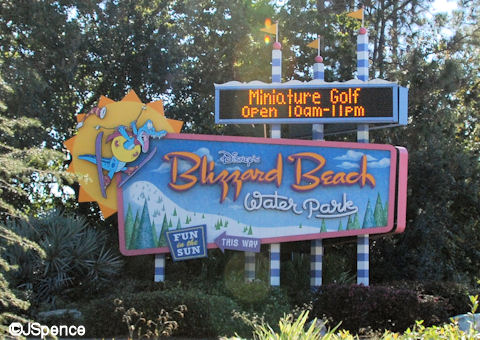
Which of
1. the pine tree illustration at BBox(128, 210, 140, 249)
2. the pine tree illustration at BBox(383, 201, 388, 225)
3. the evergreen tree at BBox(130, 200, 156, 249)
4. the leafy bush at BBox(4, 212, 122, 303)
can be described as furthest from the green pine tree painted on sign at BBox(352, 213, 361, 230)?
the leafy bush at BBox(4, 212, 122, 303)

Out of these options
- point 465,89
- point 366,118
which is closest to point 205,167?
point 366,118

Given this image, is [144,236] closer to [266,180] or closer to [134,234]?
[134,234]

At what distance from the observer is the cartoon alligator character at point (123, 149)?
1852cm

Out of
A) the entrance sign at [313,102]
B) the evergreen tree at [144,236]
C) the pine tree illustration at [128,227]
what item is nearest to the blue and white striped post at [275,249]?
the entrance sign at [313,102]

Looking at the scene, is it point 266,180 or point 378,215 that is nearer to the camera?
point 378,215

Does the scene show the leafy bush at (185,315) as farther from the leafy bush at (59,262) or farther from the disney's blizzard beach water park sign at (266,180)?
the disney's blizzard beach water park sign at (266,180)

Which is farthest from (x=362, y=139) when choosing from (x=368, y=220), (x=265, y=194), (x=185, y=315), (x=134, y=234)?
(x=185, y=315)

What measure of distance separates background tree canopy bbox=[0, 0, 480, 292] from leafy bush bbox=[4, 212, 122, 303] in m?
4.46

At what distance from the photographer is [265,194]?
18094mm

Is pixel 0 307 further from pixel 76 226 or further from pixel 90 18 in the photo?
pixel 90 18

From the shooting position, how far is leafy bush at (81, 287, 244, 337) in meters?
14.2

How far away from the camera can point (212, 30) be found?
A: 2608cm

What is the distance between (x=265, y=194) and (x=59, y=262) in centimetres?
555

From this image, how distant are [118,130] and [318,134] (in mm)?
5430
